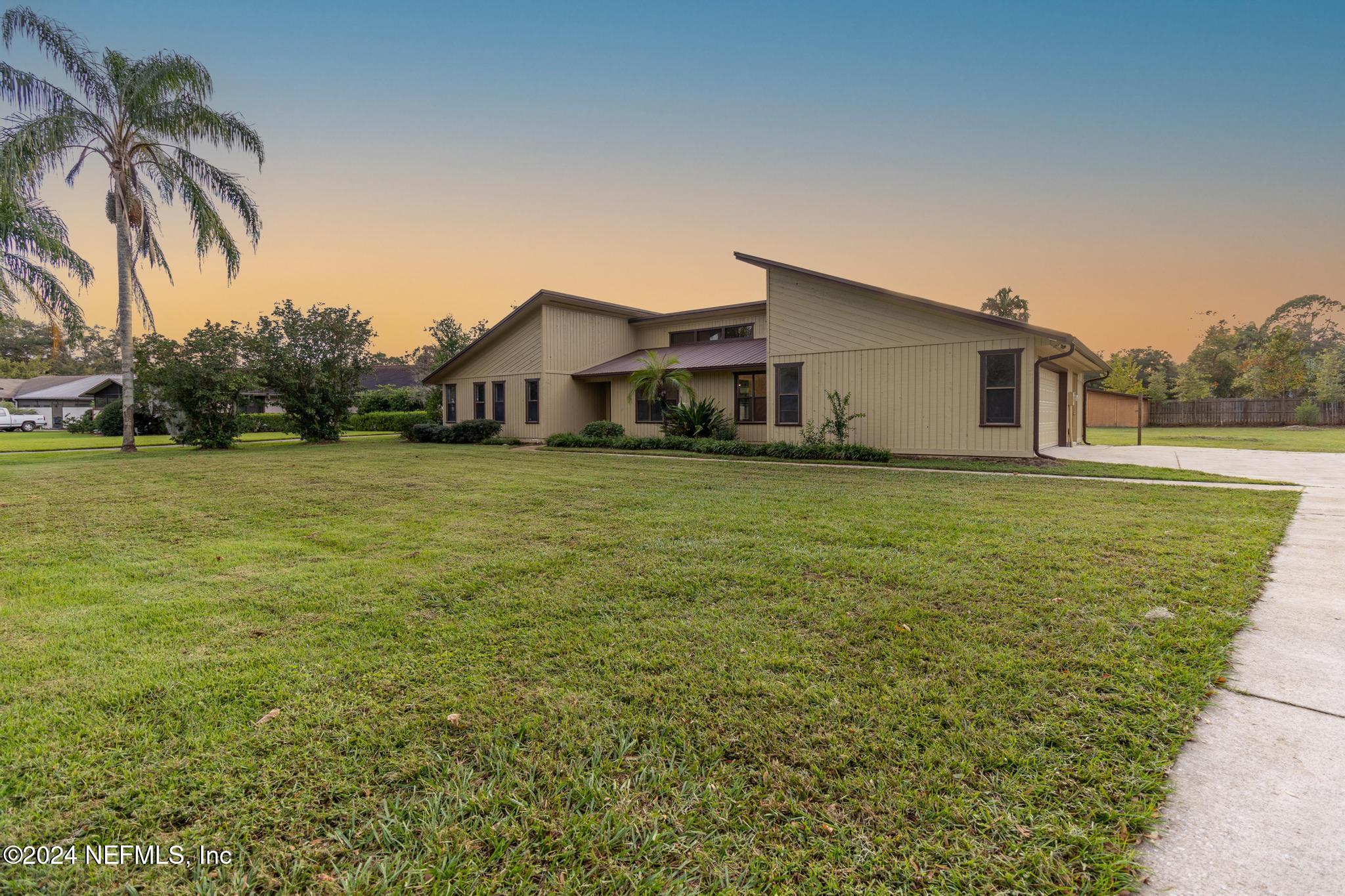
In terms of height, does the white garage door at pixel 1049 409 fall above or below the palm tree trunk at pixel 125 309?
below

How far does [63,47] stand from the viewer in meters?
14.0

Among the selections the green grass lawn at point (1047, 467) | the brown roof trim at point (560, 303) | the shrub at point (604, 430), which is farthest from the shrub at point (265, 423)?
the green grass lawn at point (1047, 467)

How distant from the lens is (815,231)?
57.9 feet

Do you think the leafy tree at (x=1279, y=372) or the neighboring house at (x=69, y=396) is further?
the neighboring house at (x=69, y=396)

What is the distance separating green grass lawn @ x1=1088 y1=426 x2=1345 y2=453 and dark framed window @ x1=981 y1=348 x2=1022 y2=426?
8.69 metres

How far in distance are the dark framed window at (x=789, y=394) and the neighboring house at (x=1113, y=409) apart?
2218cm

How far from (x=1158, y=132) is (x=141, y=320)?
90.1 feet

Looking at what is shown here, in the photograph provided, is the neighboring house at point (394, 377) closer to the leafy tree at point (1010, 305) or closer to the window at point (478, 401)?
the window at point (478, 401)

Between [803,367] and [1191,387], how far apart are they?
1339 inches

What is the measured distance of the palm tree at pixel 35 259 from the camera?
10.6 meters

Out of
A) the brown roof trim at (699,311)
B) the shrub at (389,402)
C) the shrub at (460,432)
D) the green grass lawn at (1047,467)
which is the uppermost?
Answer: the brown roof trim at (699,311)

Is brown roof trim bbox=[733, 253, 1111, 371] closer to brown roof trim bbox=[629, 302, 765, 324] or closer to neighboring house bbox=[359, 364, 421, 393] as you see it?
brown roof trim bbox=[629, 302, 765, 324]

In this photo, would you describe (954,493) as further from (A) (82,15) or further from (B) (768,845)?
(A) (82,15)

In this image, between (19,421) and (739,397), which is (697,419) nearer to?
(739,397)
